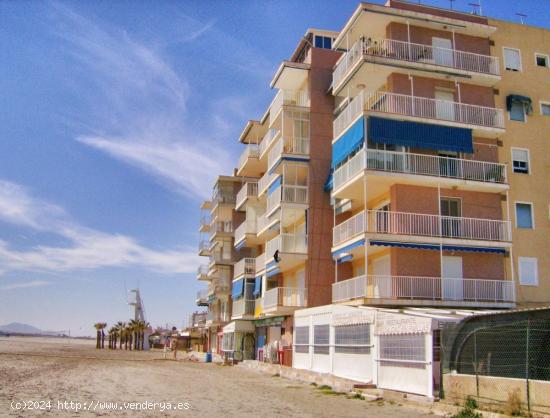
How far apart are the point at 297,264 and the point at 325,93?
35.9 feet

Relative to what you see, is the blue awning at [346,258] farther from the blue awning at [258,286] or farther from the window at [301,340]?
the blue awning at [258,286]

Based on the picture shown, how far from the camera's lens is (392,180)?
2938 centimetres

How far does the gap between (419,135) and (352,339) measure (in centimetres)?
1089

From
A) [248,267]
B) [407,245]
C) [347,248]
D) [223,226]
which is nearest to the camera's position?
[407,245]

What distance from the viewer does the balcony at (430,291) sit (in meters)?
27.8

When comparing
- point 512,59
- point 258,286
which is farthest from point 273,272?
point 512,59

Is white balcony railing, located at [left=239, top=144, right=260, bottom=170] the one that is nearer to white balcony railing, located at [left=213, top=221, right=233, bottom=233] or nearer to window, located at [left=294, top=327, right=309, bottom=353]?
white balcony railing, located at [left=213, top=221, right=233, bottom=233]

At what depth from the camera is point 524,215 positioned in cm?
3206

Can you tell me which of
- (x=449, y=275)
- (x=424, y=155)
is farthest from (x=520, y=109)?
(x=449, y=275)

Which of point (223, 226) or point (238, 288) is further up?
point (223, 226)

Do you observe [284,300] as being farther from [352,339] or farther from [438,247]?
[352,339]

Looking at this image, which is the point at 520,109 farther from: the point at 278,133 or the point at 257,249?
the point at 257,249

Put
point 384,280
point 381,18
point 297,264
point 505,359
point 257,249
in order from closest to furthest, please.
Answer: point 505,359
point 384,280
point 381,18
point 297,264
point 257,249

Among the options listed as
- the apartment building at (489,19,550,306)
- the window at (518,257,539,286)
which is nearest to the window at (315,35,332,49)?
the apartment building at (489,19,550,306)
